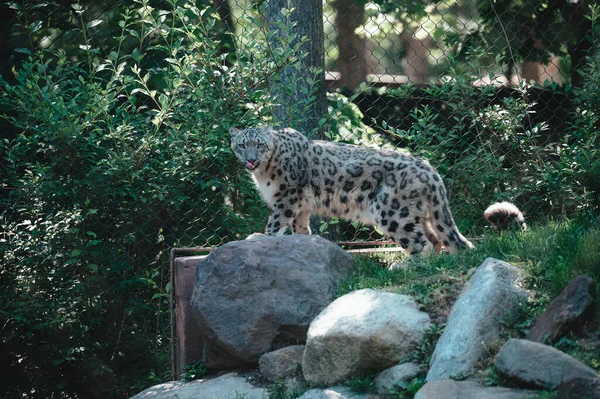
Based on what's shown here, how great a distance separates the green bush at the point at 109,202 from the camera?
632cm

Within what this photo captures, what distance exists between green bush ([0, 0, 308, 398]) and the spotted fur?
319 millimetres

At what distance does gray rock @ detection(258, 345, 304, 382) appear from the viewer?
195 inches

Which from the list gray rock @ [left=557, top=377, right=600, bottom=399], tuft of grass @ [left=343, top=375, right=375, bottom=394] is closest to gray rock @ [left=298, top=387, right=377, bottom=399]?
tuft of grass @ [left=343, top=375, right=375, bottom=394]

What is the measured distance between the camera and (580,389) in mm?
3457

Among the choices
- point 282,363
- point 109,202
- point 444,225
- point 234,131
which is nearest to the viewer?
point 282,363

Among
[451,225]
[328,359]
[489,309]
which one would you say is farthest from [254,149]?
[489,309]

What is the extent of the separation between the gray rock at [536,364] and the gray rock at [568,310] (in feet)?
0.93

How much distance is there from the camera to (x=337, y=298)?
16.7ft

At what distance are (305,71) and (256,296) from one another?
2530 millimetres

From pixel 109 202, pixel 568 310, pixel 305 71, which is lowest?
pixel 568 310

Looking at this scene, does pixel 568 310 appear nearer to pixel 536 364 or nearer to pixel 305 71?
pixel 536 364

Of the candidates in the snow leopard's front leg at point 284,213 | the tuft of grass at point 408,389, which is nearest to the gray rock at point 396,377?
the tuft of grass at point 408,389

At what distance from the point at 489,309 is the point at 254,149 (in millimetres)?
2588

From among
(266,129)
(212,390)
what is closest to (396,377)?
(212,390)
